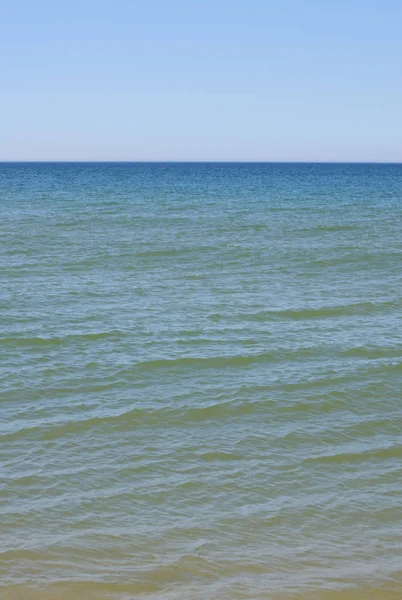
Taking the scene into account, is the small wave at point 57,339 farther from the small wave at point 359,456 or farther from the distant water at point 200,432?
the small wave at point 359,456

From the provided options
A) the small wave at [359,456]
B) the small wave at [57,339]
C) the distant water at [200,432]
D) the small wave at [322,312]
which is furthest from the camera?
the small wave at [322,312]

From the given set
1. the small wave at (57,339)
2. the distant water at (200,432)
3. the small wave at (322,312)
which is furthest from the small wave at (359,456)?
the small wave at (322,312)

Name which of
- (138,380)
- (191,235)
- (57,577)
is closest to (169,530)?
(57,577)

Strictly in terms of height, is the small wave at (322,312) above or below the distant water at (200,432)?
above

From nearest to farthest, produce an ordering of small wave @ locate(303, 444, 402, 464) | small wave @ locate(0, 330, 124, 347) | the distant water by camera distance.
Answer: the distant water, small wave @ locate(303, 444, 402, 464), small wave @ locate(0, 330, 124, 347)

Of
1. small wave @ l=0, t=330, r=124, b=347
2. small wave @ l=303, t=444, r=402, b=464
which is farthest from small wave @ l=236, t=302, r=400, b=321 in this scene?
small wave @ l=303, t=444, r=402, b=464

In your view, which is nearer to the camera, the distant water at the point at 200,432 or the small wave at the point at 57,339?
the distant water at the point at 200,432

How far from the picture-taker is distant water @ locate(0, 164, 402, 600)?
829 cm

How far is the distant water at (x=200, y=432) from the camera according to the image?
829 centimetres

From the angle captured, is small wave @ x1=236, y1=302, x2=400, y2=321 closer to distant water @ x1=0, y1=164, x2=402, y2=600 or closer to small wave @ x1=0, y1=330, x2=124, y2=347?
distant water @ x1=0, y1=164, x2=402, y2=600

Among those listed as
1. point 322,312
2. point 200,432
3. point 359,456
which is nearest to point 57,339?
point 200,432

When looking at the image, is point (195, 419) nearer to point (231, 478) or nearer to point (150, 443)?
point (150, 443)

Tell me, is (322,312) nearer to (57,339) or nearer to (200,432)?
(57,339)

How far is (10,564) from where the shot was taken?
8180 millimetres
